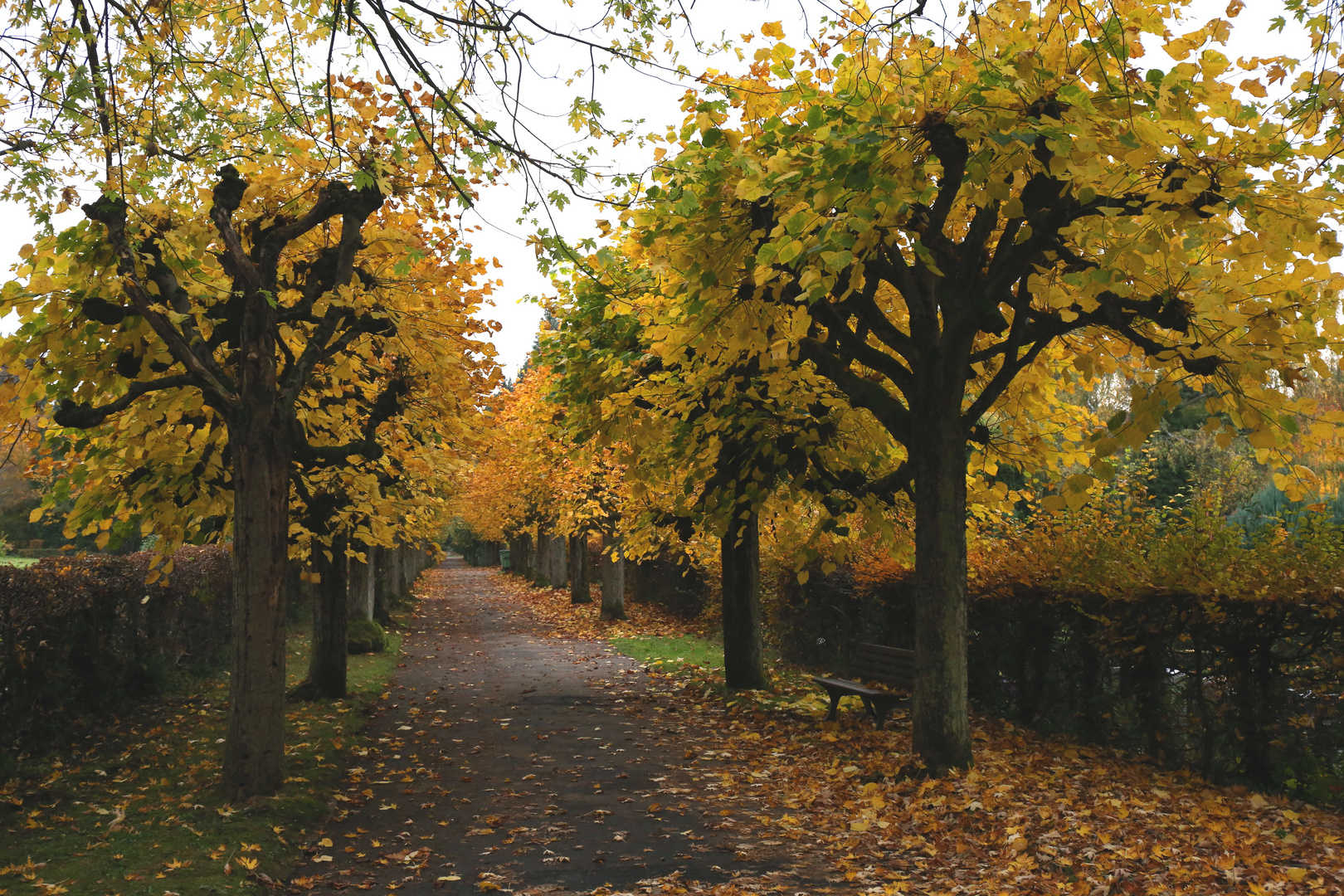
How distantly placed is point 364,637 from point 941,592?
12705 mm

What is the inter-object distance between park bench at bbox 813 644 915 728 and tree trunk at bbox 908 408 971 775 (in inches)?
62.8

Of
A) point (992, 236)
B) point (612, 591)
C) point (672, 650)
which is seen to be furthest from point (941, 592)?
point (612, 591)

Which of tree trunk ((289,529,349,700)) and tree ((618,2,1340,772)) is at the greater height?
tree ((618,2,1340,772))

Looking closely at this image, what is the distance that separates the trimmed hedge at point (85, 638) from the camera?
7754mm

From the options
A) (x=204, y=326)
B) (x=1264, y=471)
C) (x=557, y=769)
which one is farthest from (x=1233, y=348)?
(x=1264, y=471)

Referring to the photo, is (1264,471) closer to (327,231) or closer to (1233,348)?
(1233,348)

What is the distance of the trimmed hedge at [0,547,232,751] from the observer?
7754mm

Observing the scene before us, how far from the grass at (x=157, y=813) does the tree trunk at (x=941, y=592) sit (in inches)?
188

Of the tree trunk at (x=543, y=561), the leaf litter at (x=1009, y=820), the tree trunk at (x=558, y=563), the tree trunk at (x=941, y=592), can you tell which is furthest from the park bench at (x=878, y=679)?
the tree trunk at (x=543, y=561)

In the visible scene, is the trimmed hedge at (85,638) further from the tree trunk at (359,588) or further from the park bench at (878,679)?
the park bench at (878,679)

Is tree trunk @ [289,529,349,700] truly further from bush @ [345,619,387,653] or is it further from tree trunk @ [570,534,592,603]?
tree trunk @ [570,534,592,603]

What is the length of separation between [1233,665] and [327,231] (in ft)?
29.7

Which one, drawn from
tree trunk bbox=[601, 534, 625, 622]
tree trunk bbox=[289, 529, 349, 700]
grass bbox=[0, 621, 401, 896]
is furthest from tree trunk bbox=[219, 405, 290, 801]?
tree trunk bbox=[601, 534, 625, 622]

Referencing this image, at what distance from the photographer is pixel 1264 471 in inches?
1003
